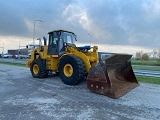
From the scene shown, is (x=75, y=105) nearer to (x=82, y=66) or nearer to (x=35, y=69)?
(x=82, y=66)

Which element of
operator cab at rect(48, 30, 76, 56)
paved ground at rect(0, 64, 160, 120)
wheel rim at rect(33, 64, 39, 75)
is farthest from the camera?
wheel rim at rect(33, 64, 39, 75)

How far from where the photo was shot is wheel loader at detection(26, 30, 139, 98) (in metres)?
7.72

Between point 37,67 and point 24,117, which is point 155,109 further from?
point 37,67

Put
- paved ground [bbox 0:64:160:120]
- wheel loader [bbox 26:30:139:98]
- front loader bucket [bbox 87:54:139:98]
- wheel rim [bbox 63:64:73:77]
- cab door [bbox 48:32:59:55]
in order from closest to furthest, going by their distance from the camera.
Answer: paved ground [bbox 0:64:160:120] → front loader bucket [bbox 87:54:139:98] → wheel loader [bbox 26:30:139:98] → wheel rim [bbox 63:64:73:77] → cab door [bbox 48:32:59:55]

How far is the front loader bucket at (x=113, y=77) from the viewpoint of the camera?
7.51 m

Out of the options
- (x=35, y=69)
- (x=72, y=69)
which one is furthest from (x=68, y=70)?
(x=35, y=69)

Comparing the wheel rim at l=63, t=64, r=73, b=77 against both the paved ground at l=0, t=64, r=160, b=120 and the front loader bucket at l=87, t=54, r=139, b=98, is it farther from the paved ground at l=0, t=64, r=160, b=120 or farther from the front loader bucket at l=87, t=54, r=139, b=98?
the front loader bucket at l=87, t=54, r=139, b=98

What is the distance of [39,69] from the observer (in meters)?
12.2

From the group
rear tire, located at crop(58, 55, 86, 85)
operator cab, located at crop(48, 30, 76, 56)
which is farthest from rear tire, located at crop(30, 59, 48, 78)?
rear tire, located at crop(58, 55, 86, 85)

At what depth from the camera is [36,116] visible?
17.8 feet

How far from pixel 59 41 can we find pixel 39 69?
2.12 metres

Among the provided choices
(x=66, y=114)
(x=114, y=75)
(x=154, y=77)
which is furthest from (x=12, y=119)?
(x=154, y=77)

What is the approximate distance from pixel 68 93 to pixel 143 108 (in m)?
2.95

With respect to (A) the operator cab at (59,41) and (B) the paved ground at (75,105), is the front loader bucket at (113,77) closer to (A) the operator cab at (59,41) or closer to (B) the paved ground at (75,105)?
(B) the paved ground at (75,105)
